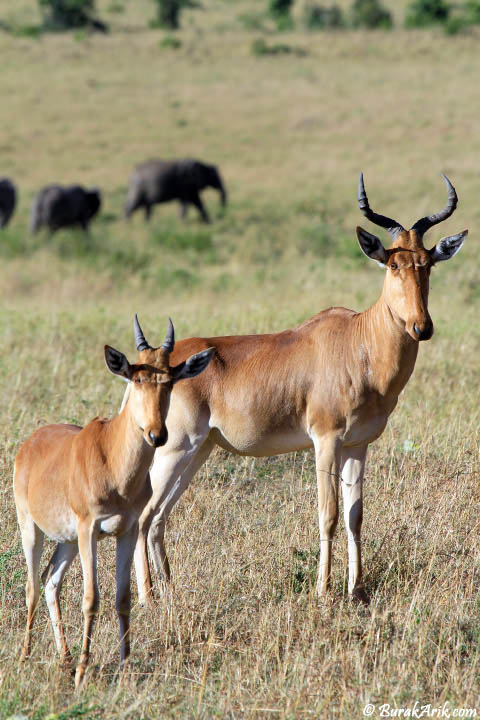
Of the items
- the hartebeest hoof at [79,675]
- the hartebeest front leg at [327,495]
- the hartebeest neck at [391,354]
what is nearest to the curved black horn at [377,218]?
the hartebeest neck at [391,354]

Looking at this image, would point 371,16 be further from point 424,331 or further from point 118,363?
point 118,363

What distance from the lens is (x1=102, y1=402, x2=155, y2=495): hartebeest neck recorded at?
4.77 meters

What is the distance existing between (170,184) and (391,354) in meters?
20.3

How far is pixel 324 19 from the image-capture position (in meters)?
55.9

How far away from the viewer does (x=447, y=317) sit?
13.1 meters

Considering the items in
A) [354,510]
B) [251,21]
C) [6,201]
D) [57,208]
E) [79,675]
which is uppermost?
[251,21]

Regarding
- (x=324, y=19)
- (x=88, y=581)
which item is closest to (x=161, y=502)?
(x=88, y=581)

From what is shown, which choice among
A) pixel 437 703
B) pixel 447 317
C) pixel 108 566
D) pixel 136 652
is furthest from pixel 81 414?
pixel 447 317

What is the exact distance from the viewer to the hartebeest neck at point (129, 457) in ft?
15.6

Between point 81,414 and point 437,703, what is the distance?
15.6 ft

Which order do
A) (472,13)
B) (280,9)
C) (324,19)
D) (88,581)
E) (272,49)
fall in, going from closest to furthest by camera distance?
(88,581) < (272,49) < (472,13) < (324,19) < (280,9)

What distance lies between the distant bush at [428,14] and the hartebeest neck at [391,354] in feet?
166

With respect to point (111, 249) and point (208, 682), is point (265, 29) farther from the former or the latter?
point (208, 682)

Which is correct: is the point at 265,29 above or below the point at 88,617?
above
